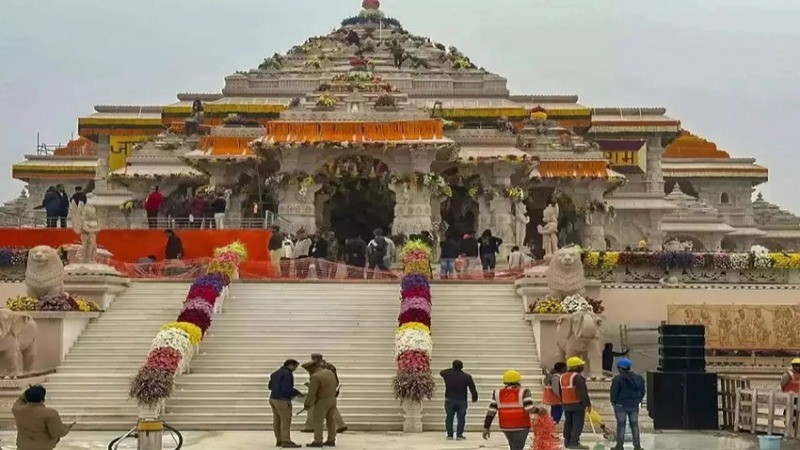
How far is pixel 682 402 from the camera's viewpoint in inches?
782

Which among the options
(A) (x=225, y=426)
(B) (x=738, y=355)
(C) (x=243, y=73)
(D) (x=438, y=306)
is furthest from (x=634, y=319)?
(C) (x=243, y=73)

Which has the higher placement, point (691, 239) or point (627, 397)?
point (691, 239)

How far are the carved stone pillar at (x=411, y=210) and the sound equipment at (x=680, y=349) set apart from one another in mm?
18136

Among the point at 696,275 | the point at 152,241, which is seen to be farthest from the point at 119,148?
the point at 696,275

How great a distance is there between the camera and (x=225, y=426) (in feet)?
69.3

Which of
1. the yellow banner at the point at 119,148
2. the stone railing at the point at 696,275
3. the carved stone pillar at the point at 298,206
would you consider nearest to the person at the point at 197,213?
the carved stone pillar at the point at 298,206

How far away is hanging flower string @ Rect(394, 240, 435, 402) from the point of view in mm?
21062

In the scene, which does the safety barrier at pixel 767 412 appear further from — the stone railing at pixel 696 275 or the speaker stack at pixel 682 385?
the stone railing at pixel 696 275

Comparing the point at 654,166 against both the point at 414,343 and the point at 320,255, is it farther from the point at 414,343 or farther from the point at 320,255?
the point at 414,343

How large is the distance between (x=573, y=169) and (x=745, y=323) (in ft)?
57.4

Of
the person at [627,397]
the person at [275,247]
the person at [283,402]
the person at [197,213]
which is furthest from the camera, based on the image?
the person at [197,213]

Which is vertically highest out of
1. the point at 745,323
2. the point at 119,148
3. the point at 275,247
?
the point at 119,148

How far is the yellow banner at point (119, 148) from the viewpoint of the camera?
181 ft

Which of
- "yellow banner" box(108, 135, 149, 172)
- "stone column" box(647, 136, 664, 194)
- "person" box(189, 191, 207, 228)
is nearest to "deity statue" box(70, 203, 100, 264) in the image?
"person" box(189, 191, 207, 228)
